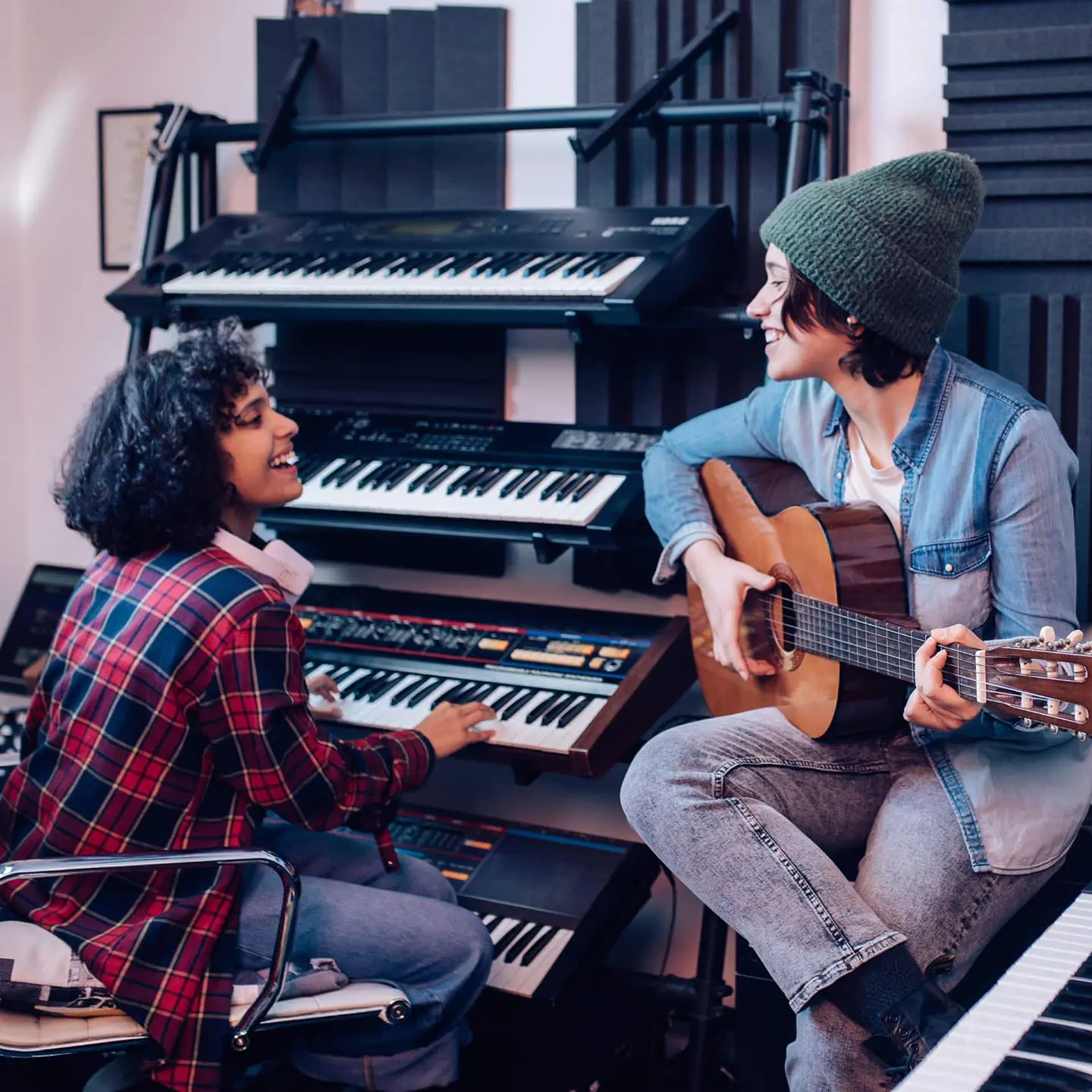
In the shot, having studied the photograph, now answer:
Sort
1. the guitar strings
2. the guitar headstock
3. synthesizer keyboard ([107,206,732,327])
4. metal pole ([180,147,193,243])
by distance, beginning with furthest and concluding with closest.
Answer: metal pole ([180,147,193,243]) → synthesizer keyboard ([107,206,732,327]) → the guitar strings → the guitar headstock

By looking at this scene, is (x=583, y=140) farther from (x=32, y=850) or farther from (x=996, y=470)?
(x=32, y=850)

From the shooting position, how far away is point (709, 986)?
2406 mm

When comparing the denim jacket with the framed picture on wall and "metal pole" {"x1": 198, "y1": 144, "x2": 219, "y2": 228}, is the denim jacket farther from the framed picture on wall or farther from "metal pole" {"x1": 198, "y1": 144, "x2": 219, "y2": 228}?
the framed picture on wall

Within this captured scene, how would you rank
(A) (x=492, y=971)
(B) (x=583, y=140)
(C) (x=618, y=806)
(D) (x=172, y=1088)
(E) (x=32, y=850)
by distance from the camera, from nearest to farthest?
(D) (x=172, y=1088) → (E) (x=32, y=850) → (A) (x=492, y=971) → (B) (x=583, y=140) → (C) (x=618, y=806)

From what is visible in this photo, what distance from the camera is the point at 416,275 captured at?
8.54 feet

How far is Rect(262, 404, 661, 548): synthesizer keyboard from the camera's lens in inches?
97.0

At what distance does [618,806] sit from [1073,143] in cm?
158

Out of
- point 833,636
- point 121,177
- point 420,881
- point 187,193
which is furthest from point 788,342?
point 121,177

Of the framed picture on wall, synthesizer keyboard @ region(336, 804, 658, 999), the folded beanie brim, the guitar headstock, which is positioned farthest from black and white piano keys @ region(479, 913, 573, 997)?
the framed picture on wall

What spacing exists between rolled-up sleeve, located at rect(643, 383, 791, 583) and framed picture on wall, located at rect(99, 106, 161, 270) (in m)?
1.56

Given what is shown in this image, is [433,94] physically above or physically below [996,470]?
above

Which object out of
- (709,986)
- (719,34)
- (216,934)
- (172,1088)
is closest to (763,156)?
(719,34)

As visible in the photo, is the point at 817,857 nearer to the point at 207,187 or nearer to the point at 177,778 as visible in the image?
the point at 177,778

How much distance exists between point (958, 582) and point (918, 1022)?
→ 2.04 feet
